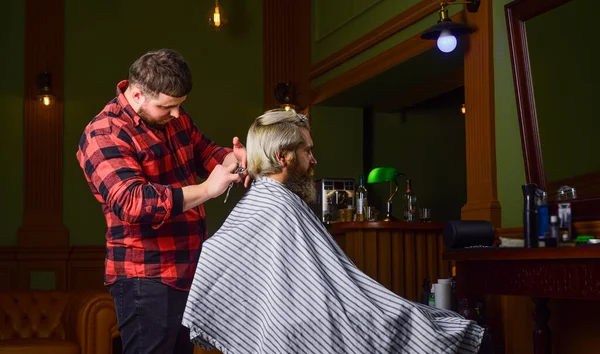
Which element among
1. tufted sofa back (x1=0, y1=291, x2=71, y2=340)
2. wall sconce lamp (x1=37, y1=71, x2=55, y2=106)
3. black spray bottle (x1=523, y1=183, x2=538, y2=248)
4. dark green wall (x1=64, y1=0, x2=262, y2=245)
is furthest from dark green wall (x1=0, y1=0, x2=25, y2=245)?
black spray bottle (x1=523, y1=183, x2=538, y2=248)

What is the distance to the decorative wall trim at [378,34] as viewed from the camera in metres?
5.03

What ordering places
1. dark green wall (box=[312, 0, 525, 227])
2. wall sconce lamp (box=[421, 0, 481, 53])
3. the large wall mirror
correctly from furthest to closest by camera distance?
wall sconce lamp (box=[421, 0, 481, 53]) < dark green wall (box=[312, 0, 525, 227]) < the large wall mirror

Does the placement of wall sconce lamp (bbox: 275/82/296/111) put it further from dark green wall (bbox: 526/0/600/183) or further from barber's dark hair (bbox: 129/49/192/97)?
barber's dark hair (bbox: 129/49/192/97)

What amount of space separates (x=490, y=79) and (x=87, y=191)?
12.5ft

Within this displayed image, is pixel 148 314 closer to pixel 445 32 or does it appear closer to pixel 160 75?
Answer: pixel 160 75

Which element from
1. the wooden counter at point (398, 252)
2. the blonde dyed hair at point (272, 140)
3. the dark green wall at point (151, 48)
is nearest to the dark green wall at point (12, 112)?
the dark green wall at point (151, 48)

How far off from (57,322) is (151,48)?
2.69 metres

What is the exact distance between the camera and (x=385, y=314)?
6.66 ft

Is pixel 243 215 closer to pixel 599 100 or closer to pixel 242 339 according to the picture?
pixel 242 339

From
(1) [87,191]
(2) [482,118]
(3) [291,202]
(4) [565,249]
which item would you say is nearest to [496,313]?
(2) [482,118]

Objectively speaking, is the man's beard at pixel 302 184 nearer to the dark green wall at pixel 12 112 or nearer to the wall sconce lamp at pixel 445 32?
the wall sconce lamp at pixel 445 32

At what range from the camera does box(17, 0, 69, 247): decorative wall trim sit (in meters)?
6.70

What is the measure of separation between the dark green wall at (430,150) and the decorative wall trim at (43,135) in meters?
2.72

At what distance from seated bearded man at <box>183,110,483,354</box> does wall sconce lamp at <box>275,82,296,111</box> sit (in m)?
4.84
